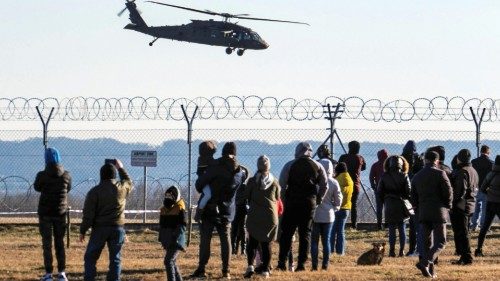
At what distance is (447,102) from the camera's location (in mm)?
31781

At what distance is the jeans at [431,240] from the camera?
2102cm

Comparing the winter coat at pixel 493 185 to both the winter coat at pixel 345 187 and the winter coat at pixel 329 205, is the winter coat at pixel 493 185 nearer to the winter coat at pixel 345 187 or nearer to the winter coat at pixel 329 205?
the winter coat at pixel 345 187

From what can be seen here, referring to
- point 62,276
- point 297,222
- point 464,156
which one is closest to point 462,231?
point 464,156

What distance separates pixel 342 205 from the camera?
24.6m

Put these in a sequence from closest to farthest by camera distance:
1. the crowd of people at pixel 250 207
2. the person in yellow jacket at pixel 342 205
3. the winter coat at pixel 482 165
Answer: the crowd of people at pixel 250 207 < the person in yellow jacket at pixel 342 205 < the winter coat at pixel 482 165

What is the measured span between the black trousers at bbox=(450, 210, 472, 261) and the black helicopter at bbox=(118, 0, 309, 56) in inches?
1358

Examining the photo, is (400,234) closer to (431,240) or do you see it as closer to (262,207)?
(431,240)

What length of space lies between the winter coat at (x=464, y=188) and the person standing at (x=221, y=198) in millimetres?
3533

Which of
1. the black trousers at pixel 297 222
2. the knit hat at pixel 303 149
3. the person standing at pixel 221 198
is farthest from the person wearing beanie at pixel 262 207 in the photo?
the knit hat at pixel 303 149

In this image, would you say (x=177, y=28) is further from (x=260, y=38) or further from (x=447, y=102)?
(x=447, y=102)

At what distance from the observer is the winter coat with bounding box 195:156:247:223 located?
66.7ft

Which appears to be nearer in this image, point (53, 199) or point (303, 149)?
point (53, 199)

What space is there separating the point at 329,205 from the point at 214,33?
36.8m

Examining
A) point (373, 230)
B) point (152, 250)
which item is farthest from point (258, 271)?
point (373, 230)
